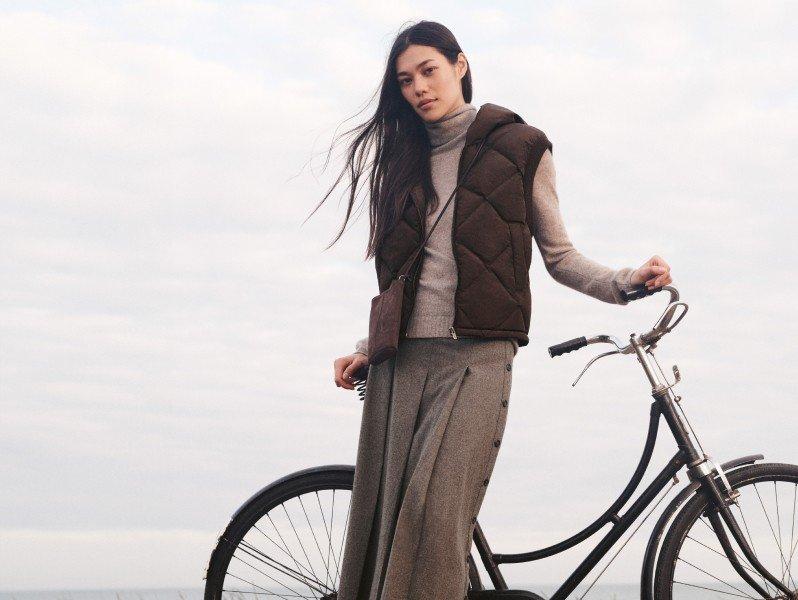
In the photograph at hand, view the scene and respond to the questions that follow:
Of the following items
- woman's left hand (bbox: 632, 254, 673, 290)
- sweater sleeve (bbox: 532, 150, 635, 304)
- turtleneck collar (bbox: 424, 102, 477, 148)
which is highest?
turtleneck collar (bbox: 424, 102, 477, 148)

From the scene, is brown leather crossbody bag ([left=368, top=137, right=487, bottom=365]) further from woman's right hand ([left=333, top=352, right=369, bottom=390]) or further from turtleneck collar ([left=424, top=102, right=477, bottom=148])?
woman's right hand ([left=333, top=352, right=369, bottom=390])

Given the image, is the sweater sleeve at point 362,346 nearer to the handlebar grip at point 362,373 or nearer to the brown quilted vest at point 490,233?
the handlebar grip at point 362,373

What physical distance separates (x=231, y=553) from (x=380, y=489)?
2.67ft

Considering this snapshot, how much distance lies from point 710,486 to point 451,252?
3.92 ft

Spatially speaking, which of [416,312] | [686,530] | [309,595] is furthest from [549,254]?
[309,595]

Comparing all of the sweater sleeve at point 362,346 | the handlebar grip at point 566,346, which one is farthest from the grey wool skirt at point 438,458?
the sweater sleeve at point 362,346

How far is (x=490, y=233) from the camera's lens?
3.30 m

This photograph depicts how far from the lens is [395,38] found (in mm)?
3635

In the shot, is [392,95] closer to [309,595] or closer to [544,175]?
[544,175]

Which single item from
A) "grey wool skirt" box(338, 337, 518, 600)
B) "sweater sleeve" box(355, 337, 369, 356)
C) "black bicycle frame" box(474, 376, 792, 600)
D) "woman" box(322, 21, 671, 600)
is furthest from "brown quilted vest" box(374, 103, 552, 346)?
"black bicycle frame" box(474, 376, 792, 600)

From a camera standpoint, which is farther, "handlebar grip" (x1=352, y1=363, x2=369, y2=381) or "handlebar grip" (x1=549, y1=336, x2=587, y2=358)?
"handlebar grip" (x1=352, y1=363, x2=369, y2=381)

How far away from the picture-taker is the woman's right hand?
372 cm

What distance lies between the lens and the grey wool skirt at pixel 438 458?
326cm

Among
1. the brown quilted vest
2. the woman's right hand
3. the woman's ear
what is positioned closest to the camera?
the brown quilted vest
